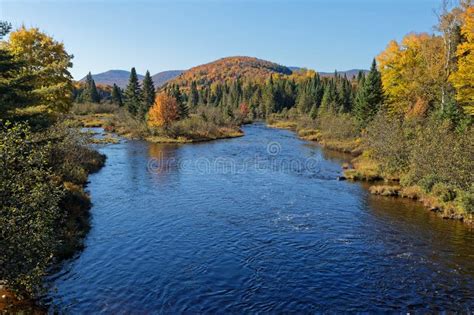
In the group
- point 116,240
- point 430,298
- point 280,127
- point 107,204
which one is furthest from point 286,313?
point 280,127

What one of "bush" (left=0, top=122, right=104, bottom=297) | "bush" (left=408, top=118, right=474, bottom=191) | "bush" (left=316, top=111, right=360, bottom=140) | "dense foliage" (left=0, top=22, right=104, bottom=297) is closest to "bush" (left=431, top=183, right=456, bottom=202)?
"bush" (left=408, top=118, right=474, bottom=191)

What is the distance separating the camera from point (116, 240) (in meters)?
23.0

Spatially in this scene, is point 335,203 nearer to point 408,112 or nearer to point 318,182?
point 318,182

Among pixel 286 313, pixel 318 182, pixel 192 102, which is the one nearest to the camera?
pixel 286 313

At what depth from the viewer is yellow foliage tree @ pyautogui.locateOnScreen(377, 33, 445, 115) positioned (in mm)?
47062

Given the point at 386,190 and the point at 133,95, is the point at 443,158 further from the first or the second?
the point at 133,95

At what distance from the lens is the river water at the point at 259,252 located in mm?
16422

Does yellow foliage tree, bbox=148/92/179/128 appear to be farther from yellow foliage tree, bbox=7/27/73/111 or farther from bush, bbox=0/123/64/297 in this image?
bush, bbox=0/123/64/297

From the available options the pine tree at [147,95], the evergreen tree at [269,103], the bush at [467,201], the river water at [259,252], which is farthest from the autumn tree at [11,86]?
the evergreen tree at [269,103]

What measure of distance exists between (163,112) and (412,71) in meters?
46.4

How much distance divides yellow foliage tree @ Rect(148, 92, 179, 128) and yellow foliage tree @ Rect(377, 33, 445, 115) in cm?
4093

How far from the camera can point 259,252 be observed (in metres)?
21.5

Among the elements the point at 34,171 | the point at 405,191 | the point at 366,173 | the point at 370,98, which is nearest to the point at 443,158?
the point at 405,191

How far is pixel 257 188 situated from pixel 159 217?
11.7 metres
